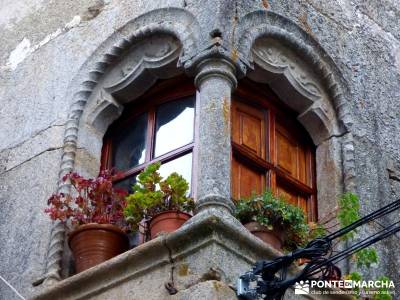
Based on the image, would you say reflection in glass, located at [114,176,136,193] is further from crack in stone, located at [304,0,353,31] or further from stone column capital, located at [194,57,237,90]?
crack in stone, located at [304,0,353,31]

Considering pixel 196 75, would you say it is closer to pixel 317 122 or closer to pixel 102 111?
pixel 102 111

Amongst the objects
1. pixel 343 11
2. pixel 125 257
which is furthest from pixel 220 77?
pixel 343 11

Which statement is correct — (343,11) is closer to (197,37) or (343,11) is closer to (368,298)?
(197,37)

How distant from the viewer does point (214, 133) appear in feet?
20.6

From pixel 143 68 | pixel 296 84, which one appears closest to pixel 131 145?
pixel 143 68

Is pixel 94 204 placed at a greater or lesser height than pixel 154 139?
lesser

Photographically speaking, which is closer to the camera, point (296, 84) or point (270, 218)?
point (270, 218)

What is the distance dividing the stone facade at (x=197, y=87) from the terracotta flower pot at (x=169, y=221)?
0.14 meters

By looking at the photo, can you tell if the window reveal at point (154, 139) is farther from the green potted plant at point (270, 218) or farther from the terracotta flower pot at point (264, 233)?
the terracotta flower pot at point (264, 233)

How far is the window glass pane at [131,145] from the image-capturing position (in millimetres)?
7145

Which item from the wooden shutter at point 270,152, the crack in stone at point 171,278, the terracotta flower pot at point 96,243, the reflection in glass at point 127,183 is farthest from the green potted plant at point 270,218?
the reflection in glass at point 127,183

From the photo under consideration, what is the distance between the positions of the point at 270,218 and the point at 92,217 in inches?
43.8

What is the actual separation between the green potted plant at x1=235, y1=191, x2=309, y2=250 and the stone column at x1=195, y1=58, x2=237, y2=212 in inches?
8.7

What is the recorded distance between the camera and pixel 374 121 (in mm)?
7637
